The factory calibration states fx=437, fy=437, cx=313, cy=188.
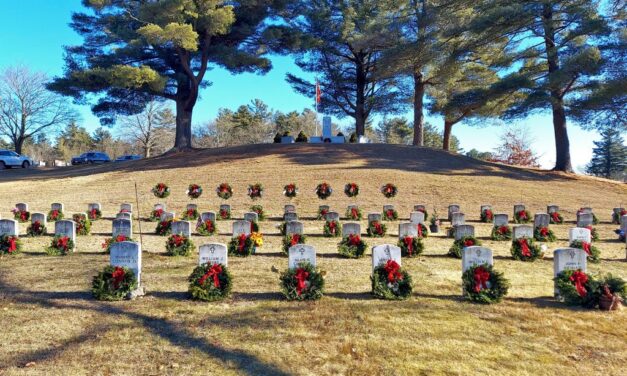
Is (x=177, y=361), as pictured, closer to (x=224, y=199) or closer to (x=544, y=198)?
(x=224, y=199)

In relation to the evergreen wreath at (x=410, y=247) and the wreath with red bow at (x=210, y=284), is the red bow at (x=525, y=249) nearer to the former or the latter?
the evergreen wreath at (x=410, y=247)

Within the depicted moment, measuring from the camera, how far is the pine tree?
6000cm

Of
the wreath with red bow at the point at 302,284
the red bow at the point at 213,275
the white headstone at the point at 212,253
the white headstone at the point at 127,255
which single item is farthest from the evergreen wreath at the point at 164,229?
the wreath with red bow at the point at 302,284

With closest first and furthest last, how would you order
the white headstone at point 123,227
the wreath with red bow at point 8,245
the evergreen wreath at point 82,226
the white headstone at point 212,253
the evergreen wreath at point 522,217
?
the white headstone at point 212,253
the wreath with red bow at point 8,245
the white headstone at point 123,227
the evergreen wreath at point 82,226
the evergreen wreath at point 522,217

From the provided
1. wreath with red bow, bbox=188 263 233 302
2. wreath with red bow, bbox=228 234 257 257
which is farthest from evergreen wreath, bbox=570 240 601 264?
wreath with red bow, bbox=188 263 233 302

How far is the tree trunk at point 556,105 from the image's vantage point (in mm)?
23086

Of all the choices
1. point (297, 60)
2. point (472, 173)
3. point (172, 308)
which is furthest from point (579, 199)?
point (297, 60)

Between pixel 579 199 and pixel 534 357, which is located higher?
pixel 579 199

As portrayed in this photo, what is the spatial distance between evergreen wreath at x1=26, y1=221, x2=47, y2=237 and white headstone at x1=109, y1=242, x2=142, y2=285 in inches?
237

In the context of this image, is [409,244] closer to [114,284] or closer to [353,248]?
[353,248]

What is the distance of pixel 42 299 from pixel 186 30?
68.7 ft

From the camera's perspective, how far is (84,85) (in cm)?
2572

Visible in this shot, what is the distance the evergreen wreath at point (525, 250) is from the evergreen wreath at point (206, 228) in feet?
23.1

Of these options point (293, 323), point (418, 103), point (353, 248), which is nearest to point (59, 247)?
point (353, 248)
